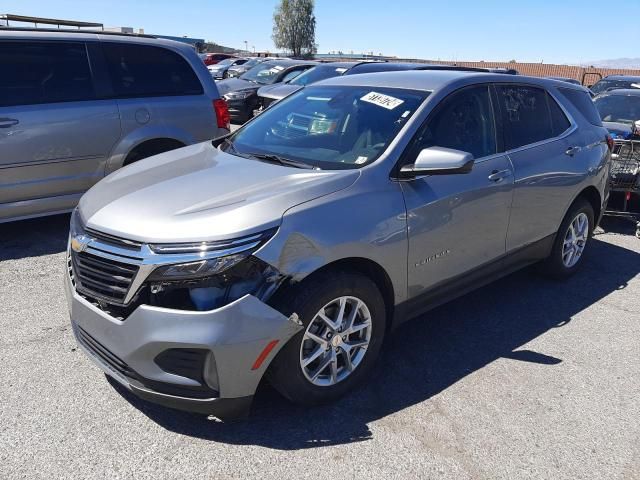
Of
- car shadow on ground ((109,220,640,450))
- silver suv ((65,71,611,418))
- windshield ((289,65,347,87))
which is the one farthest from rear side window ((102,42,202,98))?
windshield ((289,65,347,87))

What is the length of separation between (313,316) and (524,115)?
2.61 metres

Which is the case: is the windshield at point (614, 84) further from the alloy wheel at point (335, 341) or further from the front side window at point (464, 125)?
the alloy wheel at point (335, 341)

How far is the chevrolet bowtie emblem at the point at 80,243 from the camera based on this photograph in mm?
2838

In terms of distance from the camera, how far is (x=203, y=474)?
252cm

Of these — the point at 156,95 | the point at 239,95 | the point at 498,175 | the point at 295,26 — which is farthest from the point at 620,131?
the point at 295,26

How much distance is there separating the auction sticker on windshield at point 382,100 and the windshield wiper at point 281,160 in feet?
2.37

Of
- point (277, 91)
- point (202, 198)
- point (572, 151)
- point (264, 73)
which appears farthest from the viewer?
point (264, 73)

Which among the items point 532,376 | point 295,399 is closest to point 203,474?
point 295,399

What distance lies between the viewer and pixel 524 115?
4305mm

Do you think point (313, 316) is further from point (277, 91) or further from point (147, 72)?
point (277, 91)

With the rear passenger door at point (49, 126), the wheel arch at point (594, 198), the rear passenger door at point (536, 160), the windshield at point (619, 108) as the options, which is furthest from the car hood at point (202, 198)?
the windshield at point (619, 108)

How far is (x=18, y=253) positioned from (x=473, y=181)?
4.14 m

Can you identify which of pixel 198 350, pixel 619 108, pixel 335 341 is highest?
pixel 619 108

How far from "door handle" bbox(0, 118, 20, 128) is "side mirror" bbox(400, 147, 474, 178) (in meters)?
3.83
